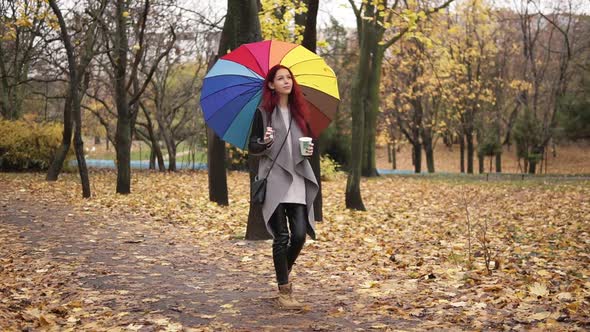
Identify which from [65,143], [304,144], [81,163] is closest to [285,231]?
[304,144]

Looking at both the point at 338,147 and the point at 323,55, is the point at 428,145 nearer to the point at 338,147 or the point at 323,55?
the point at 338,147

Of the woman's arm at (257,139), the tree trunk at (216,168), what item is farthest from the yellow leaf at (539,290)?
the tree trunk at (216,168)

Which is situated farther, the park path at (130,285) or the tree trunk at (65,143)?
the tree trunk at (65,143)

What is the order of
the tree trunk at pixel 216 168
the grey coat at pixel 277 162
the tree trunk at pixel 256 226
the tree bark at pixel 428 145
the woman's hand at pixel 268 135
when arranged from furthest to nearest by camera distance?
the tree bark at pixel 428 145 → the tree trunk at pixel 216 168 → the tree trunk at pixel 256 226 → the grey coat at pixel 277 162 → the woman's hand at pixel 268 135

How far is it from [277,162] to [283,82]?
27.9 inches

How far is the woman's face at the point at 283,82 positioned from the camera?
17.9ft

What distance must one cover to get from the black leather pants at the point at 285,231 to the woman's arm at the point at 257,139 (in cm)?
51

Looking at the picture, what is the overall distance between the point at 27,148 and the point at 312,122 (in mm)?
21483

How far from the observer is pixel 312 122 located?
6.14 meters

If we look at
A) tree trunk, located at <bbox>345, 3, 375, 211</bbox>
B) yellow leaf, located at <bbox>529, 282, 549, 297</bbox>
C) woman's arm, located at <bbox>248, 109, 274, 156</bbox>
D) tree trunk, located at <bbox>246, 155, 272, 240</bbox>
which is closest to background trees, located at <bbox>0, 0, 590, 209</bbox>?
tree trunk, located at <bbox>345, 3, 375, 211</bbox>

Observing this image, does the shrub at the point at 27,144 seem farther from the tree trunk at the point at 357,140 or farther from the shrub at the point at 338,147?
the tree trunk at the point at 357,140

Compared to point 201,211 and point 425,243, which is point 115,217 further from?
point 425,243

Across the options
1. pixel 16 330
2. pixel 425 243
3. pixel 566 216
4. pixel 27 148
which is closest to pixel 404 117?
pixel 27 148

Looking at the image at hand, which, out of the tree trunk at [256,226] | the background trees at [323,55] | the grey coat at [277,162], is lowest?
the tree trunk at [256,226]
